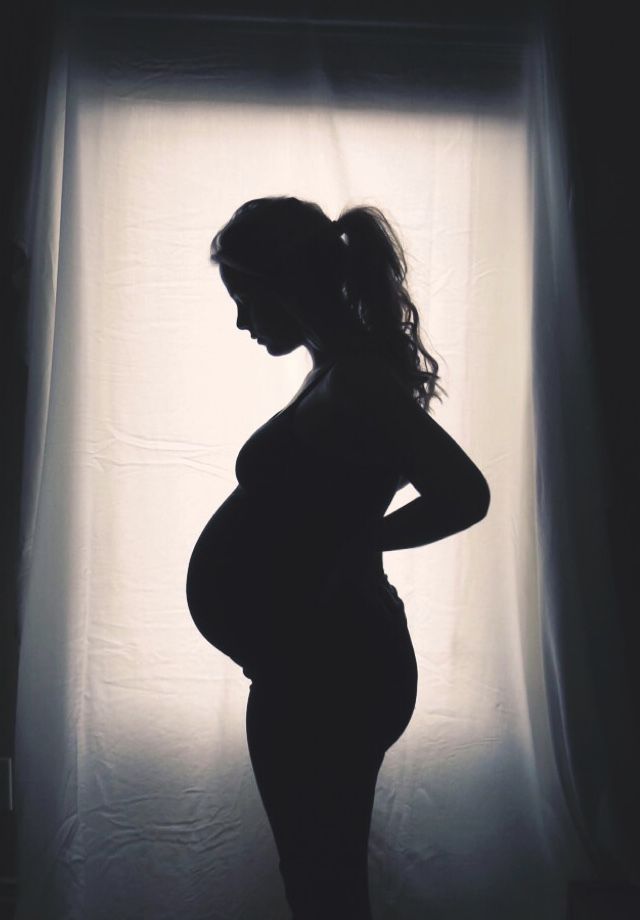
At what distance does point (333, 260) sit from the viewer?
847 millimetres

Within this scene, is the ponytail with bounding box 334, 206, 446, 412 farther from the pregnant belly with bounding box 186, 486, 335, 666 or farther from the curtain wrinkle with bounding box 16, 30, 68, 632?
the curtain wrinkle with bounding box 16, 30, 68, 632

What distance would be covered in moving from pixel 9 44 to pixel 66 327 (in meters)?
0.57

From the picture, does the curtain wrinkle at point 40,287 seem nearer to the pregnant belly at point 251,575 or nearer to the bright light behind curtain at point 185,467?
the bright light behind curtain at point 185,467

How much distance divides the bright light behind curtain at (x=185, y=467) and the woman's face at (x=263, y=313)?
516 millimetres

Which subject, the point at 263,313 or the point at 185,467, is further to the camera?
the point at 185,467

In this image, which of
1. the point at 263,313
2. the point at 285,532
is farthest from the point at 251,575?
the point at 263,313

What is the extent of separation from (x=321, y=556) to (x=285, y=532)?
45mm

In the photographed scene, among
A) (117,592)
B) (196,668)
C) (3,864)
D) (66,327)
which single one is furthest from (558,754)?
(66,327)

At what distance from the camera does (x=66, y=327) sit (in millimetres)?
1385

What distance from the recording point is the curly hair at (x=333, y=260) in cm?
82

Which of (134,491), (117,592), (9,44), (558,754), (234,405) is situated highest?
(9,44)

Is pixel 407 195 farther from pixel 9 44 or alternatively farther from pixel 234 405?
pixel 9 44

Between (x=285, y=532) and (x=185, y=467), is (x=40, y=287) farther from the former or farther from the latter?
(x=285, y=532)

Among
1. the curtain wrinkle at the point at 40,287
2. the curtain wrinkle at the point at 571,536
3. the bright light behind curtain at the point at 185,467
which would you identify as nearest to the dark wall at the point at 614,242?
the curtain wrinkle at the point at 571,536
